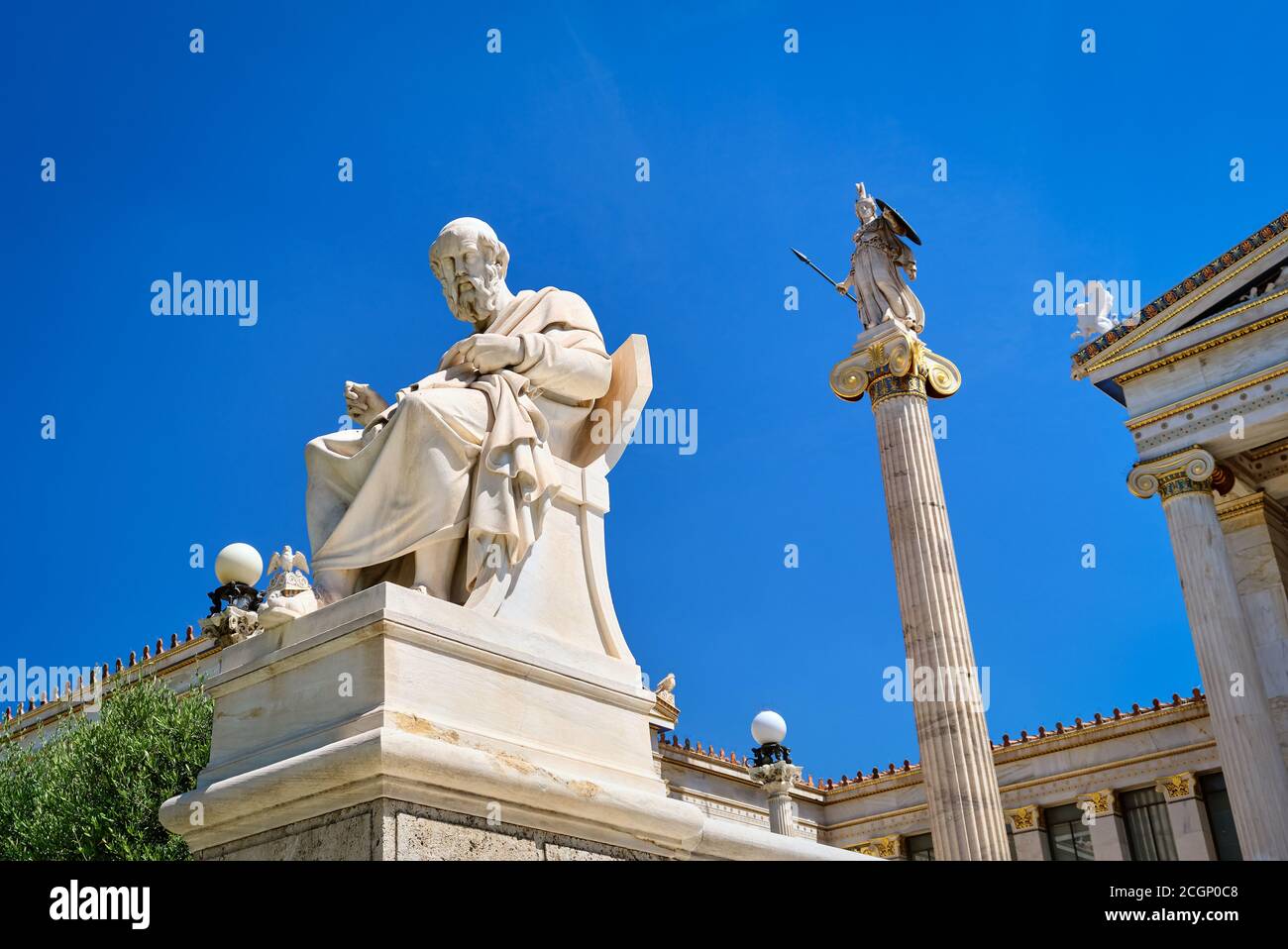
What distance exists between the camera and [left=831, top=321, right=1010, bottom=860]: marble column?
16797 mm

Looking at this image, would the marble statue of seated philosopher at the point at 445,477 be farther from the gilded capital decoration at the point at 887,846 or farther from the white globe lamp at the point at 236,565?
the gilded capital decoration at the point at 887,846

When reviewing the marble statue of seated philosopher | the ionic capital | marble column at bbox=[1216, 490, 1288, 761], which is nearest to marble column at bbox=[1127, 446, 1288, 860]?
marble column at bbox=[1216, 490, 1288, 761]

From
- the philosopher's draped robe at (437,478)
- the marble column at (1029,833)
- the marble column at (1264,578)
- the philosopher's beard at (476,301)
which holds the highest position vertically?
the marble column at (1264,578)

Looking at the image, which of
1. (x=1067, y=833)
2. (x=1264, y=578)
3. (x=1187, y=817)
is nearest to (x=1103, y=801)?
(x=1067, y=833)

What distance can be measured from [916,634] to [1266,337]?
7.89 metres

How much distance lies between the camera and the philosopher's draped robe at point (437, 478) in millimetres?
5289

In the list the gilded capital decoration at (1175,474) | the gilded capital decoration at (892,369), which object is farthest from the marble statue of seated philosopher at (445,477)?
the gilded capital decoration at (1175,474)

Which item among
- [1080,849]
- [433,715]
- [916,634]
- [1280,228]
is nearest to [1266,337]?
[1280,228]

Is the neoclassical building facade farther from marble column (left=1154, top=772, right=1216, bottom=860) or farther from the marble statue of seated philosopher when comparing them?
the marble statue of seated philosopher

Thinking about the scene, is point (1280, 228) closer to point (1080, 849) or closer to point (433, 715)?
point (1080, 849)

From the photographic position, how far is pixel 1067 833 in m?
29.3

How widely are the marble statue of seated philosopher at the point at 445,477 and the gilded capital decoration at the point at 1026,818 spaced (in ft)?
87.3

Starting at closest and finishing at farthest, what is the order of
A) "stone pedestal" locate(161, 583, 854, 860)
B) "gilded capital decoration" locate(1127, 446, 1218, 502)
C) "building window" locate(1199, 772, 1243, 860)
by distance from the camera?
"stone pedestal" locate(161, 583, 854, 860) < "gilded capital decoration" locate(1127, 446, 1218, 502) < "building window" locate(1199, 772, 1243, 860)

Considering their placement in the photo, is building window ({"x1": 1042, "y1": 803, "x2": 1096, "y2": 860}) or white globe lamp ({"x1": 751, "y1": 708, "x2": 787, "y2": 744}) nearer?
white globe lamp ({"x1": 751, "y1": 708, "x2": 787, "y2": 744})
